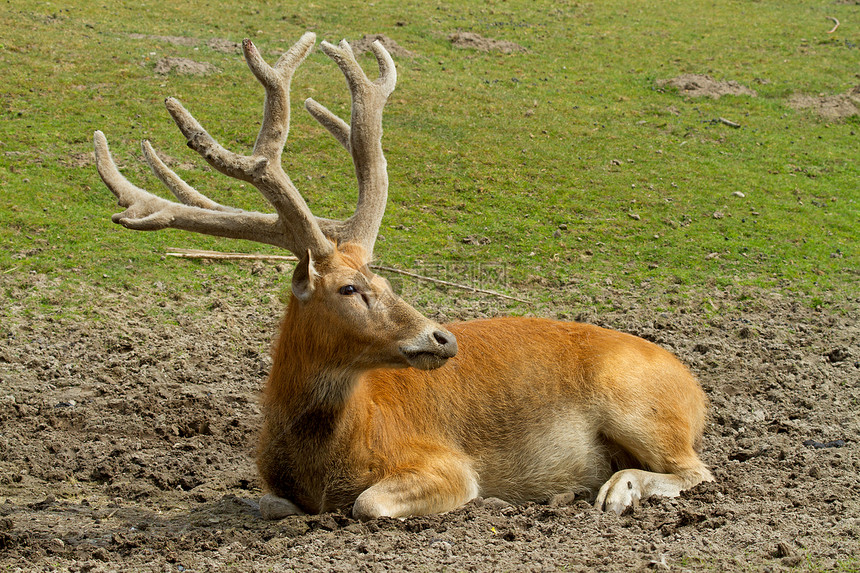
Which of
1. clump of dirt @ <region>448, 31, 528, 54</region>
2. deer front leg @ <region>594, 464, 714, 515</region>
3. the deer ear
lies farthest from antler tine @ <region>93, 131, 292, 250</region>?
clump of dirt @ <region>448, 31, 528, 54</region>

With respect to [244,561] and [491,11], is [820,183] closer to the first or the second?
[491,11]

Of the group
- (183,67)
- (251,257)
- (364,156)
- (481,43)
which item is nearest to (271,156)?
(364,156)

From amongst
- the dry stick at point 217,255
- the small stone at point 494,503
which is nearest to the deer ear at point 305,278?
the small stone at point 494,503

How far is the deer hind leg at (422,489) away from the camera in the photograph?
5414mm

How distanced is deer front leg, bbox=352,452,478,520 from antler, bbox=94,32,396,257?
60.1 inches

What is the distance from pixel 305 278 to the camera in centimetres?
539

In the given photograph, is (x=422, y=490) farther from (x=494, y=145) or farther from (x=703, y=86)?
(x=703, y=86)

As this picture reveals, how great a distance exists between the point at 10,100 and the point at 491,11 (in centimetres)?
1166

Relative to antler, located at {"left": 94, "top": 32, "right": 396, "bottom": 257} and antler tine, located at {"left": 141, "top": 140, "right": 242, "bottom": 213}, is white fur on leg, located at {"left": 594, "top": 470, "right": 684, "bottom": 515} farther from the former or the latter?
antler tine, located at {"left": 141, "top": 140, "right": 242, "bottom": 213}

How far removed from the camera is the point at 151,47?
15.7 m

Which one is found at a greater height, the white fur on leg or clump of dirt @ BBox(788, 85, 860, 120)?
clump of dirt @ BBox(788, 85, 860, 120)

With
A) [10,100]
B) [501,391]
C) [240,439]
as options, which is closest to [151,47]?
[10,100]

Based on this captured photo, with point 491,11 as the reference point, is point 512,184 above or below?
below

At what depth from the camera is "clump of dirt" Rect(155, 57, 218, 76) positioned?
1480 cm
